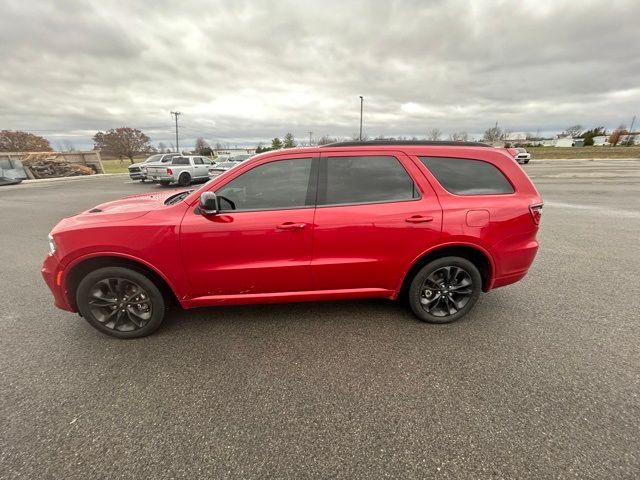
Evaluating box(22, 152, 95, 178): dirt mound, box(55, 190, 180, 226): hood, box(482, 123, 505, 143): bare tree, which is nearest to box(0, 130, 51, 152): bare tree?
box(22, 152, 95, 178): dirt mound

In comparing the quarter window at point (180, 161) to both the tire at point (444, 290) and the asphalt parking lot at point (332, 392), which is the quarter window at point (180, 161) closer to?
the asphalt parking lot at point (332, 392)

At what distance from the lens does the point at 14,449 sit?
1862mm

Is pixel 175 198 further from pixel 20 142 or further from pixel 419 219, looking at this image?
pixel 20 142

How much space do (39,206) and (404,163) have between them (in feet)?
45.3

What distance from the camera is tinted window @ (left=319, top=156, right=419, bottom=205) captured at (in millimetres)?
2859

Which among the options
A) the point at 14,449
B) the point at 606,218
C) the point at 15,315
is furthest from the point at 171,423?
the point at 606,218

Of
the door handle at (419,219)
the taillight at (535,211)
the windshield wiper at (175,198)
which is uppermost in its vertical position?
the windshield wiper at (175,198)

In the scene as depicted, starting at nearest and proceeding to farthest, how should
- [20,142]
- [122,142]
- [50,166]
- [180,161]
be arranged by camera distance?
[180,161] < [50,166] < [20,142] < [122,142]

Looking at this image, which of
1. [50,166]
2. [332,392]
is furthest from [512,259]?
[50,166]

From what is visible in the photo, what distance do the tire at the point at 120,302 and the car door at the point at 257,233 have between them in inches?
17.5

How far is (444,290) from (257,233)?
1.93m

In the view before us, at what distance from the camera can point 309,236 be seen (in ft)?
9.07

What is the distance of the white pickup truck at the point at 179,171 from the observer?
→ 684 inches

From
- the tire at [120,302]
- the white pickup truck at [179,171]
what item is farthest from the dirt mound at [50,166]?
the tire at [120,302]
